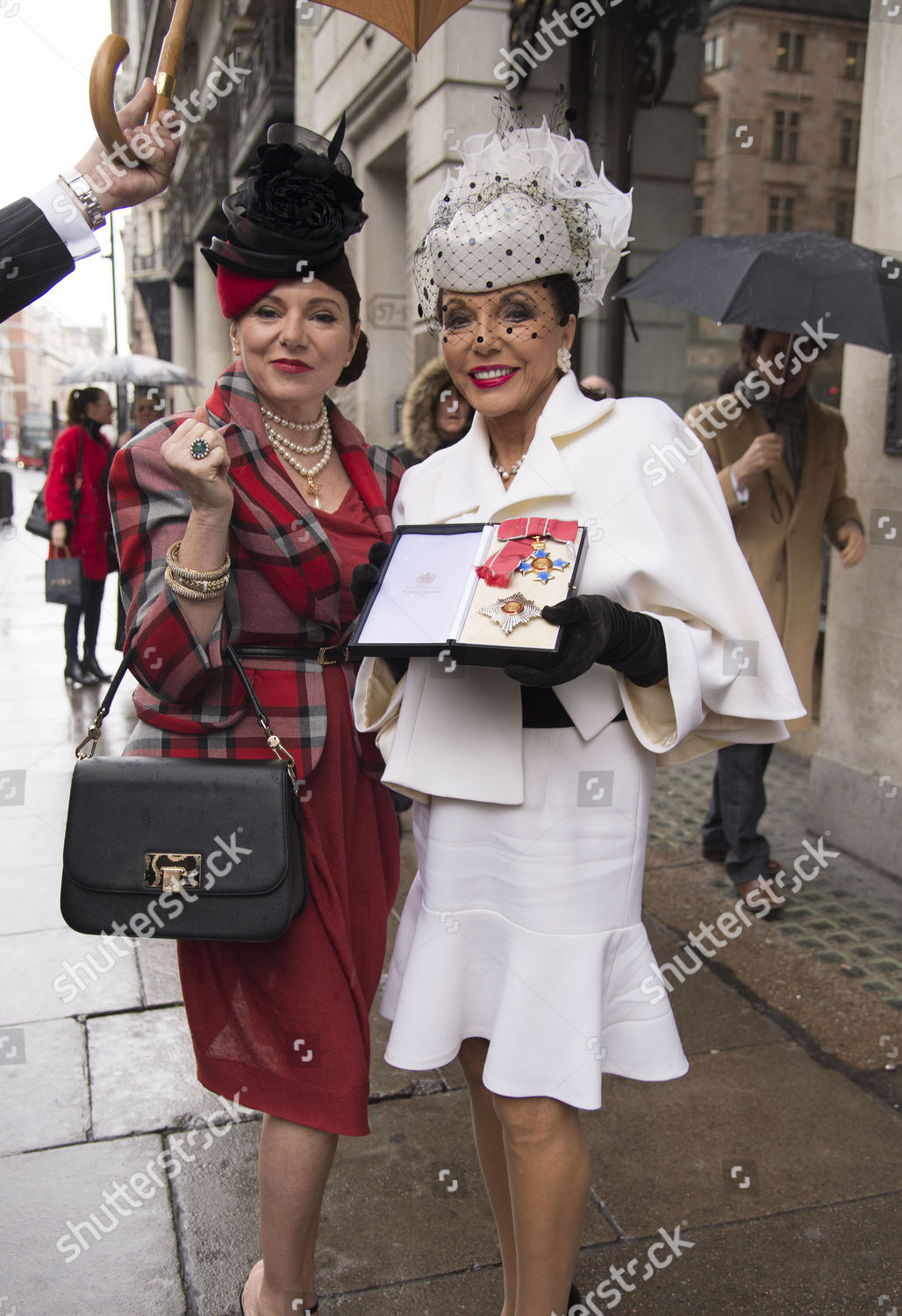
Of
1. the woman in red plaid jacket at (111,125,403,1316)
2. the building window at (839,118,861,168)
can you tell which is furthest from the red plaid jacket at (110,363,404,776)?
the building window at (839,118,861,168)

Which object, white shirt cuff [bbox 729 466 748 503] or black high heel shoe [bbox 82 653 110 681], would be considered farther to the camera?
black high heel shoe [bbox 82 653 110 681]

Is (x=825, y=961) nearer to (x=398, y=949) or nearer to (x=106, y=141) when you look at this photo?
(x=398, y=949)

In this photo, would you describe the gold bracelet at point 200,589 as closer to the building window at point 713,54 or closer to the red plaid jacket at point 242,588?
the red plaid jacket at point 242,588

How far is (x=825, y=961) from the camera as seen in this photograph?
3920 millimetres

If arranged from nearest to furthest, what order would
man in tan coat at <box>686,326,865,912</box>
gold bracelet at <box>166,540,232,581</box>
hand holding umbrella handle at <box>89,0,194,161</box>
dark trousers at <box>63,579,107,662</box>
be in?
hand holding umbrella handle at <box>89,0,194,161</box> → gold bracelet at <box>166,540,232,581</box> → man in tan coat at <box>686,326,865,912</box> → dark trousers at <box>63,579,107,662</box>

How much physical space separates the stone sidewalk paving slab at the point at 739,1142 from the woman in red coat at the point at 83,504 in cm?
627

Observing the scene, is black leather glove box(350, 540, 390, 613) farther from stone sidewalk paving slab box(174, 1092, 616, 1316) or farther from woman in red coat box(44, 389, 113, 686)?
woman in red coat box(44, 389, 113, 686)

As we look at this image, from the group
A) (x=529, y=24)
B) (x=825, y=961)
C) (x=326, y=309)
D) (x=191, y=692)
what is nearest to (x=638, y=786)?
(x=191, y=692)

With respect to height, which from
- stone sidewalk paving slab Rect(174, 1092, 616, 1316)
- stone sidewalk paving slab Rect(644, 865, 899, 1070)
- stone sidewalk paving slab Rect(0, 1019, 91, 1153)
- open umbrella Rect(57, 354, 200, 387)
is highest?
open umbrella Rect(57, 354, 200, 387)

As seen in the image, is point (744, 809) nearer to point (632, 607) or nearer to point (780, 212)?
point (632, 607)

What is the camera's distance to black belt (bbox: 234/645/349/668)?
213 cm

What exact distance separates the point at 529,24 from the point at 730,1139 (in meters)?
6.56

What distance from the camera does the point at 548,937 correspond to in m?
2.01

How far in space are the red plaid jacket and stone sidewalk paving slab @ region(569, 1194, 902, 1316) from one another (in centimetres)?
125
